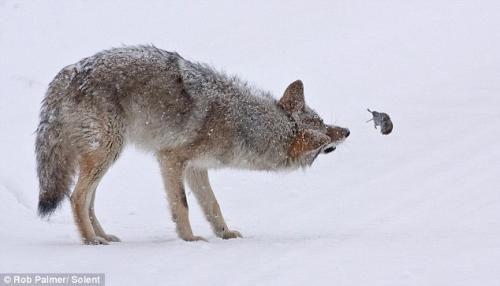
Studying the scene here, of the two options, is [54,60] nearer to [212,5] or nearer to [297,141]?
[212,5]

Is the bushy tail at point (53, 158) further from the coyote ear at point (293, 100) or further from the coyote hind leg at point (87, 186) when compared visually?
the coyote ear at point (293, 100)

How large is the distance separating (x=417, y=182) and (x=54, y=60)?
8.64m

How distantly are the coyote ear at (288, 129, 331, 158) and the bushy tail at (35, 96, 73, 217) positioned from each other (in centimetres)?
222

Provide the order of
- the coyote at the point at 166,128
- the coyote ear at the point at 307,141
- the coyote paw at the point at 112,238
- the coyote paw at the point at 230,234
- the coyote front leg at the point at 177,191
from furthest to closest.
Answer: the coyote ear at the point at 307,141 → the coyote paw at the point at 230,234 → the coyote paw at the point at 112,238 → the coyote front leg at the point at 177,191 → the coyote at the point at 166,128

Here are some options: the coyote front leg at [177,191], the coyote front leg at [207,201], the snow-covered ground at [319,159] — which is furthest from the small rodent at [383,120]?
the coyote front leg at [177,191]

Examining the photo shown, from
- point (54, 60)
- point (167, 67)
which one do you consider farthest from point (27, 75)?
point (167, 67)

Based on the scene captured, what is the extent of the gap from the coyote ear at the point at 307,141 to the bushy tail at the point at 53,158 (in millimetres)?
2225

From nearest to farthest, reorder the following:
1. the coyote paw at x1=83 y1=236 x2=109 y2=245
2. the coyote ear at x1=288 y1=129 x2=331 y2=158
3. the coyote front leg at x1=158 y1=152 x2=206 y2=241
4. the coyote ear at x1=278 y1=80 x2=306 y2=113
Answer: the coyote paw at x1=83 y1=236 x2=109 y2=245
the coyote front leg at x1=158 y1=152 x2=206 y2=241
the coyote ear at x1=288 y1=129 x2=331 y2=158
the coyote ear at x1=278 y1=80 x2=306 y2=113

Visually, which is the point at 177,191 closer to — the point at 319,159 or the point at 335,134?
the point at 335,134

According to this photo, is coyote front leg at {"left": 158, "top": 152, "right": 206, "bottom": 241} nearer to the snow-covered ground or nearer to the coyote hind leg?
the snow-covered ground

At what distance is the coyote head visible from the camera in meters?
7.30

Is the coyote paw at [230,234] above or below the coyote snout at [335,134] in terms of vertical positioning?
below

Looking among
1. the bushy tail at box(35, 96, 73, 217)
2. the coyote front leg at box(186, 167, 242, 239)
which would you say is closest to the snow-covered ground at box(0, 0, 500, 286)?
the coyote front leg at box(186, 167, 242, 239)

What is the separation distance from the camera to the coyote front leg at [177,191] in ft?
21.9
